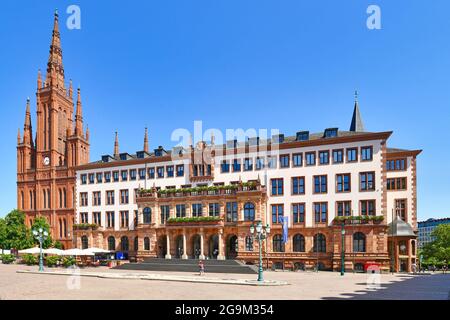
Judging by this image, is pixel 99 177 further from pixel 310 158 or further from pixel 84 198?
pixel 310 158

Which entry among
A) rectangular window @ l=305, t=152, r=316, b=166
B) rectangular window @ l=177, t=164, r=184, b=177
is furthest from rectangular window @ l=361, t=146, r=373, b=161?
rectangular window @ l=177, t=164, r=184, b=177

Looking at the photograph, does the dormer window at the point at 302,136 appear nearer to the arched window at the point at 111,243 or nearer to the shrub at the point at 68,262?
the arched window at the point at 111,243

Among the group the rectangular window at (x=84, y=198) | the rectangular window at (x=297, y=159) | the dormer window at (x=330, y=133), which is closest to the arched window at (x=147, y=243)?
the rectangular window at (x=84, y=198)

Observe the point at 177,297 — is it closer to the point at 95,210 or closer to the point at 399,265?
the point at 399,265

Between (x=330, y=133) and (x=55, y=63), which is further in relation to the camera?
(x=55, y=63)

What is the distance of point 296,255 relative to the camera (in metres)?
55.1

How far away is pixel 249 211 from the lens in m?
57.2

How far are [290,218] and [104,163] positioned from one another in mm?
32283

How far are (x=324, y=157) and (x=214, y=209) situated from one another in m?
16.8

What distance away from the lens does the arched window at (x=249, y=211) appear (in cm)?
5694

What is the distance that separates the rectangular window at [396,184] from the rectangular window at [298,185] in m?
13.7

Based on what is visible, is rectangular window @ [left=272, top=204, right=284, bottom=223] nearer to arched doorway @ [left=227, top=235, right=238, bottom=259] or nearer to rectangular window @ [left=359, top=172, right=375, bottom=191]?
arched doorway @ [left=227, top=235, right=238, bottom=259]

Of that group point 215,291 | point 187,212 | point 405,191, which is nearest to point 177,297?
point 215,291

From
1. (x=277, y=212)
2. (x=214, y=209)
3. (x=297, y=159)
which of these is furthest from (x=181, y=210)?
(x=297, y=159)
